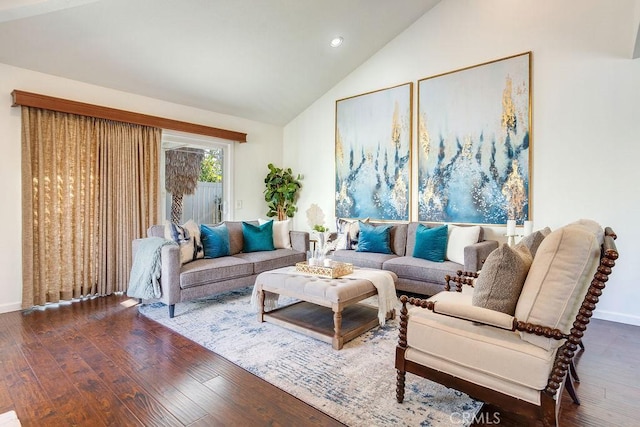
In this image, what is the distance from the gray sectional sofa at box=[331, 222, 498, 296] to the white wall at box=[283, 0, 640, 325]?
785 millimetres

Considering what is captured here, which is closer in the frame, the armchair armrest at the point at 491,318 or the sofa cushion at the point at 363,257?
the armchair armrest at the point at 491,318

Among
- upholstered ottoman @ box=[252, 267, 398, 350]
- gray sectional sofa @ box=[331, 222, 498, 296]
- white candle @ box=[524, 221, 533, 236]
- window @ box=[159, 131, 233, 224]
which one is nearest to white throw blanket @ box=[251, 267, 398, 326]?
upholstered ottoman @ box=[252, 267, 398, 350]

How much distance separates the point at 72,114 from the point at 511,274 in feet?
14.8

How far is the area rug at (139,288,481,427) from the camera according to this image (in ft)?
5.94

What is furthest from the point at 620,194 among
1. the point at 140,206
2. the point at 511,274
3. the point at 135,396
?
the point at 140,206

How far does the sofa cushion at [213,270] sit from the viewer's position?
337cm

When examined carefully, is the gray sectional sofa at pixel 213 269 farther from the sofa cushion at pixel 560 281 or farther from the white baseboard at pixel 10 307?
the sofa cushion at pixel 560 281

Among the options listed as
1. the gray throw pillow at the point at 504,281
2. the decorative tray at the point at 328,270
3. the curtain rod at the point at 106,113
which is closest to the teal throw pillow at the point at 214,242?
the decorative tray at the point at 328,270

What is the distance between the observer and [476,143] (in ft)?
13.5

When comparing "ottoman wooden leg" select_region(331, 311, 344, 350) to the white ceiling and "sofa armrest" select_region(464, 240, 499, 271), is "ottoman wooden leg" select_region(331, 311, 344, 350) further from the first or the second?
the white ceiling

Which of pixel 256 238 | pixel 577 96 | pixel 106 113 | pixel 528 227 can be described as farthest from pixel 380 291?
pixel 106 113

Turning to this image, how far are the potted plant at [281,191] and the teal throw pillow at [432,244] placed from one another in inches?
103

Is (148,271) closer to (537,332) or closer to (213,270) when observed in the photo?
(213,270)

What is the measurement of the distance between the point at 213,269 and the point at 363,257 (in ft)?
6.08
